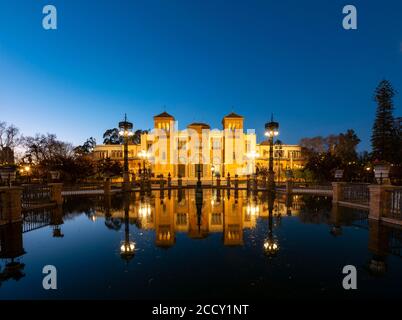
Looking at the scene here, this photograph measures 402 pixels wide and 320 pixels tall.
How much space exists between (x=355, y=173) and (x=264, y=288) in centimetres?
3342

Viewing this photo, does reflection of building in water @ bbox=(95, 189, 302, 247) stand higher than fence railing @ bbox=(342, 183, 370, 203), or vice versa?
fence railing @ bbox=(342, 183, 370, 203)

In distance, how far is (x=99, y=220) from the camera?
38.9ft

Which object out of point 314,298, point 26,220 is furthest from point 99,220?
point 314,298

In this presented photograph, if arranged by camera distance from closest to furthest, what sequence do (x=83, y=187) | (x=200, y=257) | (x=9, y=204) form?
(x=200, y=257)
(x=9, y=204)
(x=83, y=187)

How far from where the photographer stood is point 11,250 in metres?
7.26

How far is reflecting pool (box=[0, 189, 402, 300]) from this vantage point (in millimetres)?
4820

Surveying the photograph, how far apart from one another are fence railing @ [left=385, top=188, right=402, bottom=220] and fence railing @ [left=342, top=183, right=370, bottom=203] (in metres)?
5.60

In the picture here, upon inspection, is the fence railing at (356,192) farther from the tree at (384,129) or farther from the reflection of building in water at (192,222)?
the tree at (384,129)

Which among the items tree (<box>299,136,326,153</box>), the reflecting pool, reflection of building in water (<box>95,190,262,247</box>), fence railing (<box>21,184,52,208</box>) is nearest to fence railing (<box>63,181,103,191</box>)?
fence railing (<box>21,184,52,208</box>)

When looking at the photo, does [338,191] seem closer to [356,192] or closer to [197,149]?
[356,192]

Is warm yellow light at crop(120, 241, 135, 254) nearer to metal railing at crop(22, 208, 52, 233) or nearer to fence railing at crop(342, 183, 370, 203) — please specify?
metal railing at crop(22, 208, 52, 233)

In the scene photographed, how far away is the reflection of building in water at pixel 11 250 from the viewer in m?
5.68

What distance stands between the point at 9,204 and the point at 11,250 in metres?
4.55

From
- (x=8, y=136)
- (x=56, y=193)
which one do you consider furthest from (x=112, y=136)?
(x=56, y=193)
